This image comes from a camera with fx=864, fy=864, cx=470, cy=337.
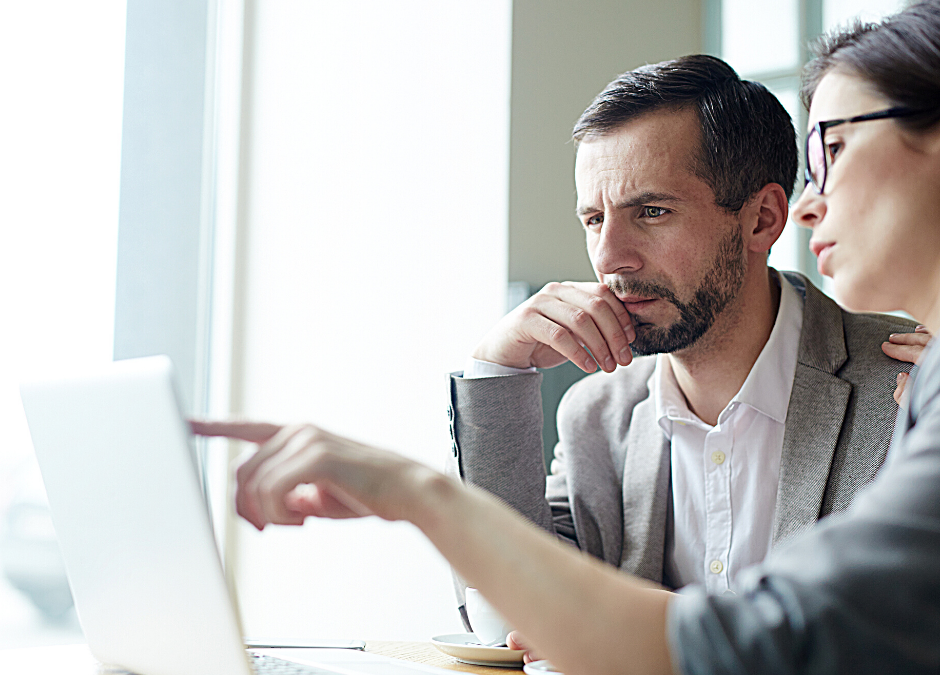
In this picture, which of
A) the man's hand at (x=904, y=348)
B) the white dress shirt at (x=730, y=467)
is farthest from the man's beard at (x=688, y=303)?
the man's hand at (x=904, y=348)

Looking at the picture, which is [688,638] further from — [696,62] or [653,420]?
[696,62]

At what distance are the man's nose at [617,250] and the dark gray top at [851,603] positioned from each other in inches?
39.9

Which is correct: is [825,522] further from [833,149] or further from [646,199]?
[646,199]

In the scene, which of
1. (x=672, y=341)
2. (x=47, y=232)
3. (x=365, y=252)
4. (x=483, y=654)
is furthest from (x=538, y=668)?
(x=47, y=232)

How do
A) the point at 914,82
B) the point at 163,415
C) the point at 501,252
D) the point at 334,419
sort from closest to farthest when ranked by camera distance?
the point at 163,415 < the point at 914,82 < the point at 501,252 < the point at 334,419

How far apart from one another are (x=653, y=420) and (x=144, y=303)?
1840mm

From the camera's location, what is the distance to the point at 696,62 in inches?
63.1

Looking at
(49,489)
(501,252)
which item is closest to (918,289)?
(49,489)

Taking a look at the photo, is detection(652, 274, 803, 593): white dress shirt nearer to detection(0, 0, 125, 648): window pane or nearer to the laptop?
the laptop

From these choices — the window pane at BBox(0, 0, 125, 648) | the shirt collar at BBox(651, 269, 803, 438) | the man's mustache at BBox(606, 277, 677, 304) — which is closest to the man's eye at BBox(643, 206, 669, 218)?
the man's mustache at BBox(606, 277, 677, 304)

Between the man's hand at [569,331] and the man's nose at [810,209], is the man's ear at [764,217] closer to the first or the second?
the man's hand at [569,331]

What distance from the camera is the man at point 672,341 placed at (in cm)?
150

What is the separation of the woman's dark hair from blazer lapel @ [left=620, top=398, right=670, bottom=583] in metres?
0.79

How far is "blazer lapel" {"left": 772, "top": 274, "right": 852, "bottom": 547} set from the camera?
133 cm
